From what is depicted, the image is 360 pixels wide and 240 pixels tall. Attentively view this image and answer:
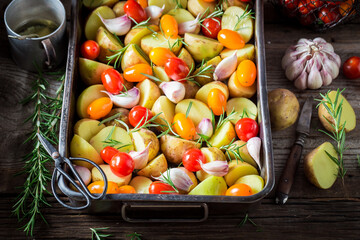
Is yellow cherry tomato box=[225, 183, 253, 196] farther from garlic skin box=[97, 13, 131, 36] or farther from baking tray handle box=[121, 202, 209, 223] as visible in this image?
garlic skin box=[97, 13, 131, 36]

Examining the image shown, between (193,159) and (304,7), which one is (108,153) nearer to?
(193,159)

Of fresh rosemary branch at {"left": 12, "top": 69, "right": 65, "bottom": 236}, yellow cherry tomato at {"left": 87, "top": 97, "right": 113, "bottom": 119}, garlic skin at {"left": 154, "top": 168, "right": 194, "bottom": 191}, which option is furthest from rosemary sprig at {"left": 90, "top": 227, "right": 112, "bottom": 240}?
yellow cherry tomato at {"left": 87, "top": 97, "right": 113, "bottom": 119}

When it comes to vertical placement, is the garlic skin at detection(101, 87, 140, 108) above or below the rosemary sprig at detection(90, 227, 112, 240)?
above

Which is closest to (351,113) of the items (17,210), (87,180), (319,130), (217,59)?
(319,130)

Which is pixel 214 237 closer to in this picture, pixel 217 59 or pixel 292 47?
pixel 217 59

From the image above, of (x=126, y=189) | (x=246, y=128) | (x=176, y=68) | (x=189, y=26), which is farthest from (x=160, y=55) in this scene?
(x=126, y=189)

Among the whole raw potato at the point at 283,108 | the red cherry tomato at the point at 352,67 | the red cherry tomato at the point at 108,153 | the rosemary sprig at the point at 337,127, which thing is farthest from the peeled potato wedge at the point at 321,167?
the red cherry tomato at the point at 108,153
